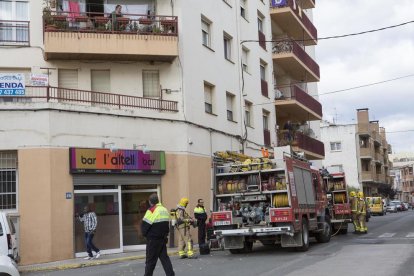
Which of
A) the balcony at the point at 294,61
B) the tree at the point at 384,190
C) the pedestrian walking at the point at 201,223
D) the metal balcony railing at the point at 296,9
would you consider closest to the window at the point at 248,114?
the balcony at the point at 294,61

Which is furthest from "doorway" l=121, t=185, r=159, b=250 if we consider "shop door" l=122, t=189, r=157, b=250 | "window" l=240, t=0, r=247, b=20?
"window" l=240, t=0, r=247, b=20

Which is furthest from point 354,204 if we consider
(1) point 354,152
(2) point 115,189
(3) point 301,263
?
(1) point 354,152

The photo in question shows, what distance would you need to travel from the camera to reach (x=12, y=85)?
61.7ft

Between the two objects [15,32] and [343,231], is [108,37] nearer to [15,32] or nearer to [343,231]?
[15,32]

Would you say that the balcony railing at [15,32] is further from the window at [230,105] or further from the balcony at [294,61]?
the balcony at [294,61]

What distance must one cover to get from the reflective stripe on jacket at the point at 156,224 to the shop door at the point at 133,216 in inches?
336

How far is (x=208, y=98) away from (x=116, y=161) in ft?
20.9

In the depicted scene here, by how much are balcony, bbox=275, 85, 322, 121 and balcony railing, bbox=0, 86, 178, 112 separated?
42.1 ft

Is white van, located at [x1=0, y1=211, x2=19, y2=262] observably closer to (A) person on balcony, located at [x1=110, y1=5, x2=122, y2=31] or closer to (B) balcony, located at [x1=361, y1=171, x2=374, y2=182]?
(A) person on balcony, located at [x1=110, y1=5, x2=122, y2=31]

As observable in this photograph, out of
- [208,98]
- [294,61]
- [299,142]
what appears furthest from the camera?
[294,61]

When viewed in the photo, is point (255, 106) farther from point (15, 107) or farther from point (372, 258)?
point (372, 258)

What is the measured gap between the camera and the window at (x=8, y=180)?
16.9m

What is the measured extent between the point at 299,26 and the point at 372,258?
2481cm

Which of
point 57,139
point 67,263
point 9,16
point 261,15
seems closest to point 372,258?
point 67,263
